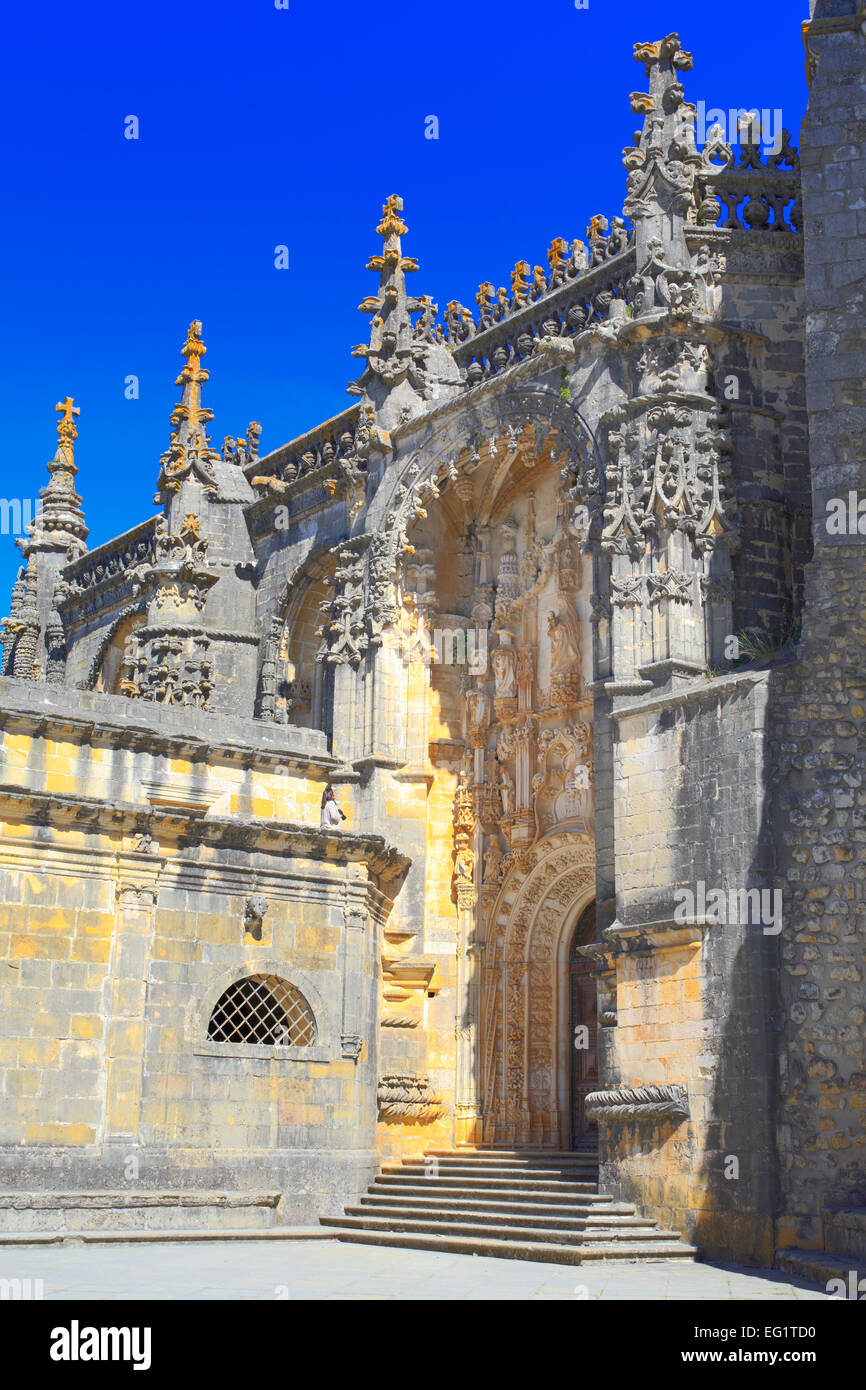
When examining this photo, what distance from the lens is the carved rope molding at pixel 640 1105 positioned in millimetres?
15586

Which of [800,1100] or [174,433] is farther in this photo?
[174,433]

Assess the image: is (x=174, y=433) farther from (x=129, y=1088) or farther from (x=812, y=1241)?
(x=812, y=1241)

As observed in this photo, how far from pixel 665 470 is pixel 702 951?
5.27m

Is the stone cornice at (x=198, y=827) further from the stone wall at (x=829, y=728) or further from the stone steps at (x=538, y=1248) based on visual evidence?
the stone wall at (x=829, y=728)

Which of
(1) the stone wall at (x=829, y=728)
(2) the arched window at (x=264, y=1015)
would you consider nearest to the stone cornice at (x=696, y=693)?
(1) the stone wall at (x=829, y=728)

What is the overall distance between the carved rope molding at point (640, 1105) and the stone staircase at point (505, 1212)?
793 millimetres

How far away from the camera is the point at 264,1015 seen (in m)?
18.7

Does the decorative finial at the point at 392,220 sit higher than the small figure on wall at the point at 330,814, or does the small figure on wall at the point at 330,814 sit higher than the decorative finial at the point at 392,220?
the decorative finial at the point at 392,220

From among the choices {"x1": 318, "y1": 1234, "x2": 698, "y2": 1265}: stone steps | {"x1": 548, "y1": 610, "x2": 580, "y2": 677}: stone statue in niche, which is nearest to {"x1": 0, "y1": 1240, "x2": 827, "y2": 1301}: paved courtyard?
{"x1": 318, "y1": 1234, "x2": 698, "y2": 1265}: stone steps

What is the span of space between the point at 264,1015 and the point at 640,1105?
4.73m

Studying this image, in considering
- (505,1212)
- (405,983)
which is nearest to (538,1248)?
(505,1212)

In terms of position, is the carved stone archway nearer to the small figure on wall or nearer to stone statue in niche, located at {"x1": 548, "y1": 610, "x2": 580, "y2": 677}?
stone statue in niche, located at {"x1": 548, "y1": 610, "x2": 580, "y2": 677}

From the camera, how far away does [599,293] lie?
1994cm

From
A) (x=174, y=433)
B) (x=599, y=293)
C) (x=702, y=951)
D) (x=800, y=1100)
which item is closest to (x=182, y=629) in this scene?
(x=174, y=433)
